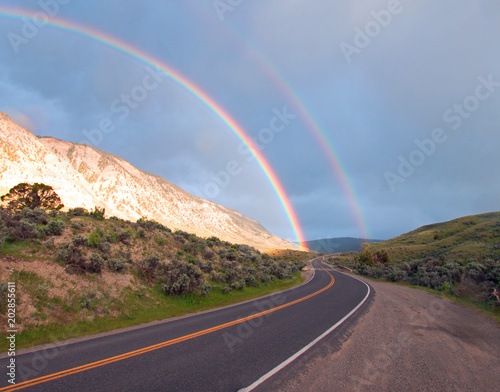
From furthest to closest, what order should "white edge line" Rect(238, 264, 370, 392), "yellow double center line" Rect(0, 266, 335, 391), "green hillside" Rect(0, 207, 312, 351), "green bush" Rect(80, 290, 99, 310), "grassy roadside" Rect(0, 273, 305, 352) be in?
1. "green bush" Rect(80, 290, 99, 310)
2. "green hillside" Rect(0, 207, 312, 351)
3. "grassy roadside" Rect(0, 273, 305, 352)
4. "yellow double center line" Rect(0, 266, 335, 391)
5. "white edge line" Rect(238, 264, 370, 392)

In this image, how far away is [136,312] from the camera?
11695 millimetres

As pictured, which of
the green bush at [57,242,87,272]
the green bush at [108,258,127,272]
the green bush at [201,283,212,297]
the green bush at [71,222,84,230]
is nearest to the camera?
the green bush at [57,242,87,272]

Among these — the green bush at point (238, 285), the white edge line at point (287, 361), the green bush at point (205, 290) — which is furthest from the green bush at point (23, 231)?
the white edge line at point (287, 361)

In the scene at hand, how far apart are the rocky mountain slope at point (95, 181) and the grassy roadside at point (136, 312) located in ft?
189

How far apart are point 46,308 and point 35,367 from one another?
4.78 metres

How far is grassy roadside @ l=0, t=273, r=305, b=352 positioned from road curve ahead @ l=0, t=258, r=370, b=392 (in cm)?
129

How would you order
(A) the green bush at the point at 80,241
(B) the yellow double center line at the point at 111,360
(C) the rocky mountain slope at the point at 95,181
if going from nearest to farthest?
(B) the yellow double center line at the point at 111,360 < (A) the green bush at the point at 80,241 < (C) the rocky mountain slope at the point at 95,181

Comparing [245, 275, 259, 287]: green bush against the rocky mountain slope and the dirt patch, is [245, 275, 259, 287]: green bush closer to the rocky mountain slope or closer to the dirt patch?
the dirt patch

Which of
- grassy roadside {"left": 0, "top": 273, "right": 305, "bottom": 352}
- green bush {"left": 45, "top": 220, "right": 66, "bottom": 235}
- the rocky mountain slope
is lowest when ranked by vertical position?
grassy roadside {"left": 0, "top": 273, "right": 305, "bottom": 352}

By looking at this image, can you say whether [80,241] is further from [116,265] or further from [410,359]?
[410,359]

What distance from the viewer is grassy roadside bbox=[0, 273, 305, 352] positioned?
27.6 ft

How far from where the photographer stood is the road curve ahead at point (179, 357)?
5090 mm

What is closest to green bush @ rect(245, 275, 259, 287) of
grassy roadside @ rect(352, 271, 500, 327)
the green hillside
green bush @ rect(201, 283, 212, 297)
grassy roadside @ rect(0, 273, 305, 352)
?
the green hillside

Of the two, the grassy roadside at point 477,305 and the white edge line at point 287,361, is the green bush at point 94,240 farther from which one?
the grassy roadside at point 477,305
